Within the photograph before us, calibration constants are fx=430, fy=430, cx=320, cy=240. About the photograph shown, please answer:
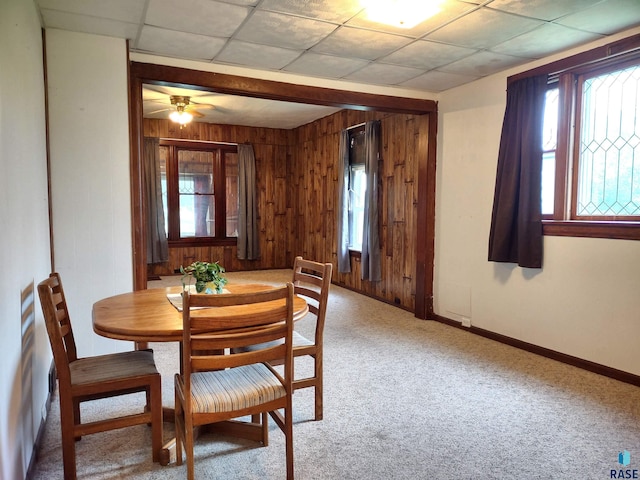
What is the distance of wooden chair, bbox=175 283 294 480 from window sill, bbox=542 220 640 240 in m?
2.52

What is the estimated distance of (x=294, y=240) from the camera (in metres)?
8.02

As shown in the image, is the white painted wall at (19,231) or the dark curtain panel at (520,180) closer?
the white painted wall at (19,231)

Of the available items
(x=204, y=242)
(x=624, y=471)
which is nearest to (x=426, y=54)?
(x=624, y=471)

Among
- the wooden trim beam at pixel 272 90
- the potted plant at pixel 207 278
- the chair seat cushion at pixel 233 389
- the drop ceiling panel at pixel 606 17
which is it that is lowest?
the chair seat cushion at pixel 233 389

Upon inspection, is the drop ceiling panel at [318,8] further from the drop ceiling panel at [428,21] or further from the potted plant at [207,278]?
the potted plant at [207,278]

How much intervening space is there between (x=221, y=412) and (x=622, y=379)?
2.81m

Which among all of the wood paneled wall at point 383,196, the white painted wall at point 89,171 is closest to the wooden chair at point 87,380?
the white painted wall at point 89,171

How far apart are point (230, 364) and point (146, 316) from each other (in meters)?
0.53

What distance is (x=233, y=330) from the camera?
1746mm

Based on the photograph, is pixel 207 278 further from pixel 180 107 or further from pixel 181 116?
pixel 181 116

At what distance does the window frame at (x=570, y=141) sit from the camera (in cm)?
308

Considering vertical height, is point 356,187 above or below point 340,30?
below

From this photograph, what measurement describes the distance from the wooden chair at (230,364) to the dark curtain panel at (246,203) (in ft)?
18.5

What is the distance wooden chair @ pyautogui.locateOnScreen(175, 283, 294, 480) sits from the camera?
1650 mm
